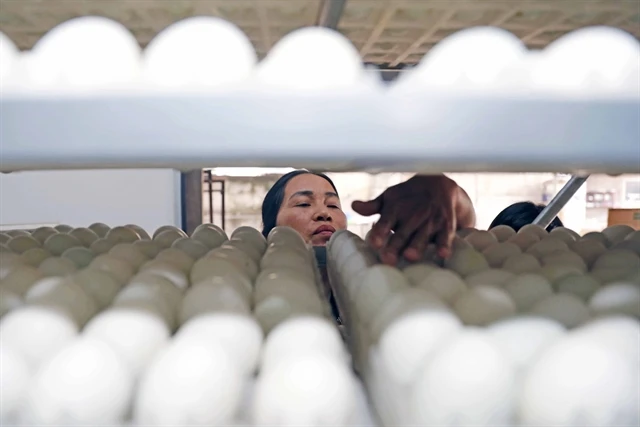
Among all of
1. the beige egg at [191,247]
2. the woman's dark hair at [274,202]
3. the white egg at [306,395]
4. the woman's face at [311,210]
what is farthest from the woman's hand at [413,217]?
the woman's dark hair at [274,202]

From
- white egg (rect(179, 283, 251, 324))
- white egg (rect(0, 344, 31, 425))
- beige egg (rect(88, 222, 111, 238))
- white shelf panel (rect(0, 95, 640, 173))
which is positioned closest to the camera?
white shelf panel (rect(0, 95, 640, 173))

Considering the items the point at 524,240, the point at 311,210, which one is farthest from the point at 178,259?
the point at 311,210

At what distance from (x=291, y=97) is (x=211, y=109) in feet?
0.13

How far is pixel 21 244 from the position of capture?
0.78 metres

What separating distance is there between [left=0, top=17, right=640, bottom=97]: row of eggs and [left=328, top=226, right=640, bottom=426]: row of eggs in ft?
0.58

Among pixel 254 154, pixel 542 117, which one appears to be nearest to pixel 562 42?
pixel 542 117

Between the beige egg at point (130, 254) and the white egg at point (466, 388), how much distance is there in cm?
40

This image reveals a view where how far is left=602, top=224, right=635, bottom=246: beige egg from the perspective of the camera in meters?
0.83

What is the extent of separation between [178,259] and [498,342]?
38 centimetres

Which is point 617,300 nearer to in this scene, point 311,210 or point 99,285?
point 99,285

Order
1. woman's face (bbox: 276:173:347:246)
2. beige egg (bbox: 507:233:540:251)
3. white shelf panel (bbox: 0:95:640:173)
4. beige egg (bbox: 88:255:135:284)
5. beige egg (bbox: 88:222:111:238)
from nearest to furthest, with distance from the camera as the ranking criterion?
white shelf panel (bbox: 0:95:640:173) < beige egg (bbox: 88:255:135:284) < beige egg (bbox: 507:233:540:251) < beige egg (bbox: 88:222:111:238) < woman's face (bbox: 276:173:347:246)

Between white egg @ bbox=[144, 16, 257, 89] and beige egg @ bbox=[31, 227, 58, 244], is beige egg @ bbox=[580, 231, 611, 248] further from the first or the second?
beige egg @ bbox=[31, 227, 58, 244]

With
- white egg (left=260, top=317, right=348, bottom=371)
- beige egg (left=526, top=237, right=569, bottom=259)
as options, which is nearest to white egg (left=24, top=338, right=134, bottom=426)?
white egg (left=260, top=317, right=348, bottom=371)

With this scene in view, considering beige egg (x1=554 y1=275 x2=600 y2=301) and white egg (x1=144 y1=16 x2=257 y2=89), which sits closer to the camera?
white egg (x1=144 y1=16 x2=257 y2=89)
